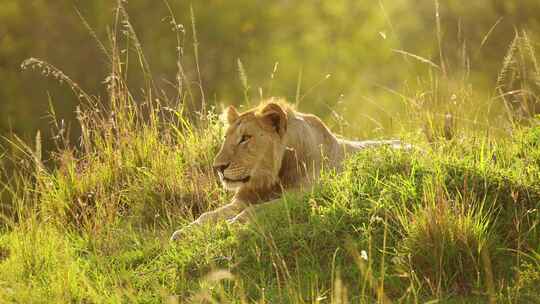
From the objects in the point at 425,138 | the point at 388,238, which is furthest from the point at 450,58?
the point at 388,238

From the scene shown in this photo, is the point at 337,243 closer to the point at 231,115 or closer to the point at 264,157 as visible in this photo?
the point at 264,157

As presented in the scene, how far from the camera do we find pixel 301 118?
21.1 ft

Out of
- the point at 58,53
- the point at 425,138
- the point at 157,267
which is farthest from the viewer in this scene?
the point at 58,53

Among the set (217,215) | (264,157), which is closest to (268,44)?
(264,157)

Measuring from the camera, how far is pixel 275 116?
6.16 metres

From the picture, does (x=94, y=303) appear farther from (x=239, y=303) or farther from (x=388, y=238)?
(x=388, y=238)

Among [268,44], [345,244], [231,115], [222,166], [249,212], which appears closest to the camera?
[345,244]

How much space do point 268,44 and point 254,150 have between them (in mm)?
11848

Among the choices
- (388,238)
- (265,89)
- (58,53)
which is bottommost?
(265,89)

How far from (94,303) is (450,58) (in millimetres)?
13655

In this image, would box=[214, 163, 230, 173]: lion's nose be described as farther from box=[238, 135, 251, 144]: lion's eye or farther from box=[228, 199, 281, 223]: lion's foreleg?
box=[228, 199, 281, 223]: lion's foreleg

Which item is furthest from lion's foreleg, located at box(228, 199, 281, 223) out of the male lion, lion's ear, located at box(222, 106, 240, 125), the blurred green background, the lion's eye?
the blurred green background

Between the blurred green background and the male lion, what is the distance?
935 centimetres

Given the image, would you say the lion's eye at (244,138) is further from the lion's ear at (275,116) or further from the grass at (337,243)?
the grass at (337,243)
